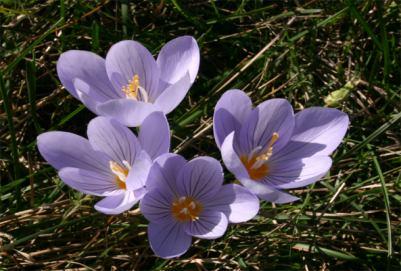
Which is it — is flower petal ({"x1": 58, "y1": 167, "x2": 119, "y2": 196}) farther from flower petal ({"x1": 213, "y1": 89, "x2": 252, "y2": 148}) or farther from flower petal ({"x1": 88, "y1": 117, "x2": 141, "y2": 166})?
flower petal ({"x1": 213, "y1": 89, "x2": 252, "y2": 148})

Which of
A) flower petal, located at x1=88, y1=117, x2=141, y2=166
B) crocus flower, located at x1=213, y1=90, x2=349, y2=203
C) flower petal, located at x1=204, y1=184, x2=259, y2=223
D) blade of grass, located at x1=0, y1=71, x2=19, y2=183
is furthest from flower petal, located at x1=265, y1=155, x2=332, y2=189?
blade of grass, located at x1=0, y1=71, x2=19, y2=183

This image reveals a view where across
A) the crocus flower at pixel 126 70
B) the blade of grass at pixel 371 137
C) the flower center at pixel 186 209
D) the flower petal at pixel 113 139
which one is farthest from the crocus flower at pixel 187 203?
the blade of grass at pixel 371 137

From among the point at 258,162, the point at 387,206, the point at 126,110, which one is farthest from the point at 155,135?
the point at 387,206

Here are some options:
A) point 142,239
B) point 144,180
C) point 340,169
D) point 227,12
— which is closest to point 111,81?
point 144,180

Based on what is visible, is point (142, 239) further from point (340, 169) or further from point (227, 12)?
point (227, 12)

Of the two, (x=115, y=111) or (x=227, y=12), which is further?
(x=227, y=12)
